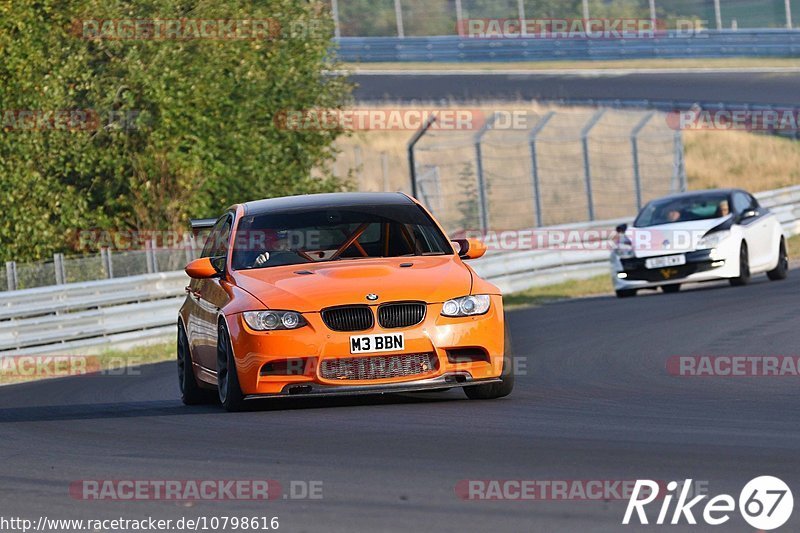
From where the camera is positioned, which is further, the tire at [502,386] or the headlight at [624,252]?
the headlight at [624,252]

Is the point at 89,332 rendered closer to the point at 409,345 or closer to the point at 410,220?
the point at 410,220

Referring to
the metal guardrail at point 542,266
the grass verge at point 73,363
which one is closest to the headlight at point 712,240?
the metal guardrail at point 542,266

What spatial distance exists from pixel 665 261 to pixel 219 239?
10982 mm

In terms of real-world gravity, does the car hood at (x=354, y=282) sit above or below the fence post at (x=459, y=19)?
above

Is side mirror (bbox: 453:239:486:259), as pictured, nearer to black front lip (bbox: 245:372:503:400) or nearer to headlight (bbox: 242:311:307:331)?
black front lip (bbox: 245:372:503:400)

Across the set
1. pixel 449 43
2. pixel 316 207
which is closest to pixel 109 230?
pixel 316 207

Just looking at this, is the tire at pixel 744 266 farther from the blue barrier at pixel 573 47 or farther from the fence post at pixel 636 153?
the blue barrier at pixel 573 47

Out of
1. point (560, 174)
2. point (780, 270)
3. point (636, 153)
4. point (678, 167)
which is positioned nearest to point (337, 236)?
point (780, 270)

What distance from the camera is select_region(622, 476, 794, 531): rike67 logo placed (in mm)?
5988

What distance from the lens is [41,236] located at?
24.2 m

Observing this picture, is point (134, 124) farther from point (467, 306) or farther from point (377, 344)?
point (377, 344)

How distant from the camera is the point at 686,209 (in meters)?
22.8

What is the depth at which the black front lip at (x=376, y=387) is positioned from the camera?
32.8ft

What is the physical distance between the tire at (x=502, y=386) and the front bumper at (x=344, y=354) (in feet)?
0.64
